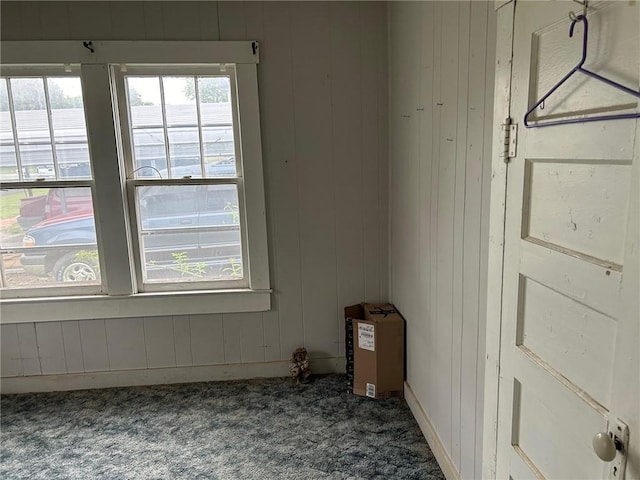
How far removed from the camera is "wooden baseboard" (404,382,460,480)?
198cm

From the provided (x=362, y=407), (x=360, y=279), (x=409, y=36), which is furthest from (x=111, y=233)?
(x=409, y=36)

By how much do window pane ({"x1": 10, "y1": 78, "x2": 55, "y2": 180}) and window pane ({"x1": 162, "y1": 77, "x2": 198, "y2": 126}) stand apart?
2.35 feet

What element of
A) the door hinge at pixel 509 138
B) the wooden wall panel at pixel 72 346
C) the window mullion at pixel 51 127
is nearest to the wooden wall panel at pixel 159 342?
the wooden wall panel at pixel 72 346

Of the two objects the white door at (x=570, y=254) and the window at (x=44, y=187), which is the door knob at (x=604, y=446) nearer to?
the white door at (x=570, y=254)

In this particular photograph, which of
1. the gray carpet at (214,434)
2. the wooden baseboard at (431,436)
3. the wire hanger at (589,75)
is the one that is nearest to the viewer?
the wire hanger at (589,75)

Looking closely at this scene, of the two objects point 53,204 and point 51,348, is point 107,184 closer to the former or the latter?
point 53,204

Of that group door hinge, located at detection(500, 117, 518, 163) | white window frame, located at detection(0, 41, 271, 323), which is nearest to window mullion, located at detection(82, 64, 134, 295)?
white window frame, located at detection(0, 41, 271, 323)

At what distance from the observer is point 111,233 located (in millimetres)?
2770

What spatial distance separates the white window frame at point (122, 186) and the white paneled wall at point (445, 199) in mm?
874

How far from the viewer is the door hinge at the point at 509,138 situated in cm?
119

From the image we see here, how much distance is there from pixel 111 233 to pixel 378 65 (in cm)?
193

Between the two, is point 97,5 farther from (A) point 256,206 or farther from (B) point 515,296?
(B) point 515,296

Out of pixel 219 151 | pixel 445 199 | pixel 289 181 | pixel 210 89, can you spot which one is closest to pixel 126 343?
pixel 219 151

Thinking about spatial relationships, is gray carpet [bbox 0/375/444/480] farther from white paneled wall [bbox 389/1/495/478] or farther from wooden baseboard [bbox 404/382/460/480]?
white paneled wall [bbox 389/1/495/478]
